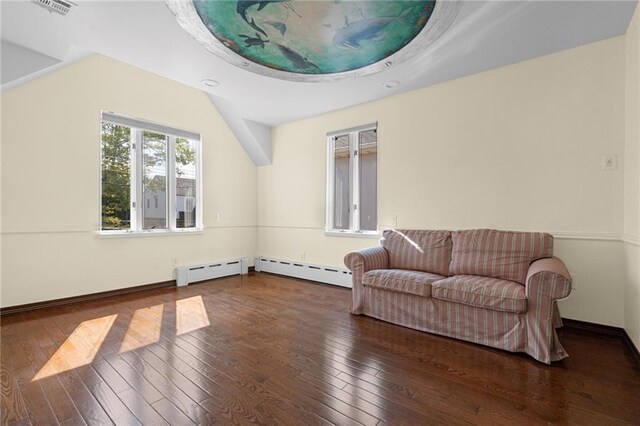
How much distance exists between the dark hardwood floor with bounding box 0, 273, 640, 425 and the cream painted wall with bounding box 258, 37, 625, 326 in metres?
0.86

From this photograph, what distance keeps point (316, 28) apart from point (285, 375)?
2.68 m

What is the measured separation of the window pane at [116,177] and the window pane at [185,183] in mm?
707

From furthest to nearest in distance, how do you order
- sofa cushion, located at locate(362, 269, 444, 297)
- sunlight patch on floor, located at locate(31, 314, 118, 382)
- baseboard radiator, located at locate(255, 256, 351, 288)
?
1. baseboard radiator, located at locate(255, 256, 351, 288)
2. sofa cushion, located at locate(362, 269, 444, 297)
3. sunlight patch on floor, located at locate(31, 314, 118, 382)

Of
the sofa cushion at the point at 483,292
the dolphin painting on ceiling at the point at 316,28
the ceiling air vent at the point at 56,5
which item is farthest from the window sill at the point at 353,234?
the ceiling air vent at the point at 56,5

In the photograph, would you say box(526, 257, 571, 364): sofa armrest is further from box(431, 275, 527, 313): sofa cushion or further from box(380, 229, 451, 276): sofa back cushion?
box(380, 229, 451, 276): sofa back cushion

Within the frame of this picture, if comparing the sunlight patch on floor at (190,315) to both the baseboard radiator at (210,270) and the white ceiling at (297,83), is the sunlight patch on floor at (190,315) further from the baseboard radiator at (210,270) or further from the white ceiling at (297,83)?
the white ceiling at (297,83)

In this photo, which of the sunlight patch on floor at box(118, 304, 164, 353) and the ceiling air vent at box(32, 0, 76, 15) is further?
the sunlight patch on floor at box(118, 304, 164, 353)

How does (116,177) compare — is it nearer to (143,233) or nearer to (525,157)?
(143,233)

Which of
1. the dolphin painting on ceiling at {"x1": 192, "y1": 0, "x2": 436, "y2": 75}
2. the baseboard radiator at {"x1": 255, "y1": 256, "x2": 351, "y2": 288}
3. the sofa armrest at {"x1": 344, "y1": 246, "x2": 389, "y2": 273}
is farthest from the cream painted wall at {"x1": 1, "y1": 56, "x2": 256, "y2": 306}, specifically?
the sofa armrest at {"x1": 344, "y1": 246, "x2": 389, "y2": 273}

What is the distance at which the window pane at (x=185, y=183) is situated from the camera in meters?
4.77

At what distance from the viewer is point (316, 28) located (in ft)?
8.16

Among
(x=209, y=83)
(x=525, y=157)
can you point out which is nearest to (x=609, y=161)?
(x=525, y=157)

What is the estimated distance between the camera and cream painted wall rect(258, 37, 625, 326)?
8.93ft

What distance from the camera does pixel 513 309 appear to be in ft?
7.53
